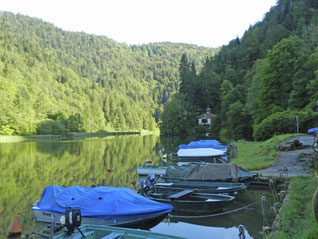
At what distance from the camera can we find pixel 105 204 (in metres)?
14.0

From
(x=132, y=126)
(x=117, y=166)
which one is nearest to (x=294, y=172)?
(x=117, y=166)

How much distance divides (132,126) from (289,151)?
6154 inches

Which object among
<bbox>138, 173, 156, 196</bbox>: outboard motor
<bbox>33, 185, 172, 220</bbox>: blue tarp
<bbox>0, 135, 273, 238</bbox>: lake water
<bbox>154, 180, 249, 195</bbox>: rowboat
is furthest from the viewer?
<bbox>154, 180, 249, 195</bbox>: rowboat

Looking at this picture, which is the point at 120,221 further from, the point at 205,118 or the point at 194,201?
the point at 205,118

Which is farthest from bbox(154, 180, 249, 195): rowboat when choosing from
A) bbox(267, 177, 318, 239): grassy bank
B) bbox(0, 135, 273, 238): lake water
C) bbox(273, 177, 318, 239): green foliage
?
bbox(267, 177, 318, 239): grassy bank

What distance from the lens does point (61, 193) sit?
15.5 metres

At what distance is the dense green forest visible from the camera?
44.2 metres

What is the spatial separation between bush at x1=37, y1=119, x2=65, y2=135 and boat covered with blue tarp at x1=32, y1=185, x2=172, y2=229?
9258 cm

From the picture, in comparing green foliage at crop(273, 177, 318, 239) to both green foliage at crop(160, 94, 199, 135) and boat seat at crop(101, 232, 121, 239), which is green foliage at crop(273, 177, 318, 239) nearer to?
boat seat at crop(101, 232, 121, 239)

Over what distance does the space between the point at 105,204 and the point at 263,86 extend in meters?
44.1

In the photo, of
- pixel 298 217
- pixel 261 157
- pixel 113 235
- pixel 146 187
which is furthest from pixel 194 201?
pixel 261 157

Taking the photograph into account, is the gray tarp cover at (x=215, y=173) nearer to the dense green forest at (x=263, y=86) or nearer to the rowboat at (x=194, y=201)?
the rowboat at (x=194, y=201)

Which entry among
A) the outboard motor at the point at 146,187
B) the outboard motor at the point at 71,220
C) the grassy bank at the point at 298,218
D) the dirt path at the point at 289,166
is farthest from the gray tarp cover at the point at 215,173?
the outboard motor at the point at 71,220

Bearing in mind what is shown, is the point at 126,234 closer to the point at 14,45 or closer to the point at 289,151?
the point at 289,151
